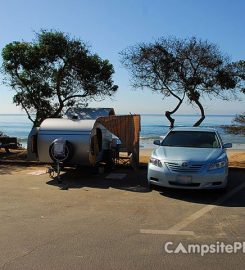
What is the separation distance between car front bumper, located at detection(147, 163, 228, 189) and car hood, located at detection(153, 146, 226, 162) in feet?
1.05

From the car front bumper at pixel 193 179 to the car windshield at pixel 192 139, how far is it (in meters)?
1.50

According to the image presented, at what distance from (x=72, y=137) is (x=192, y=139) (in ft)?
10.2

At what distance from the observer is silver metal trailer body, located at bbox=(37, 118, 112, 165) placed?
12.1 metres

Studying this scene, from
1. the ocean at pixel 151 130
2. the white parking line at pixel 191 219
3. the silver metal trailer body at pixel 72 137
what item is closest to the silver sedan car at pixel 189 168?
the white parking line at pixel 191 219

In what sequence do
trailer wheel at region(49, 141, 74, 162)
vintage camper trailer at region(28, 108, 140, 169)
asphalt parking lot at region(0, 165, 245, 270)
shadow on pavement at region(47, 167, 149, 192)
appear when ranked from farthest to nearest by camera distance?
vintage camper trailer at region(28, 108, 140, 169) < trailer wheel at region(49, 141, 74, 162) < shadow on pavement at region(47, 167, 149, 192) < asphalt parking lot at region(0, 165, 245, 270)

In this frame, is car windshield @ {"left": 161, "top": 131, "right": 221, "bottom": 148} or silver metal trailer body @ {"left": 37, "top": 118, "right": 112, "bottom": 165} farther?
silver metal trailer body @ {"left": 37, "top": 118, "right": 112, "bottom": 165}

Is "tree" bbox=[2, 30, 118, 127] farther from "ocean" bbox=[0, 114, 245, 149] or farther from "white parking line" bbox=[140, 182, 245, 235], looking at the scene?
"white parking line" bbox=[140, 182, 245, 235]

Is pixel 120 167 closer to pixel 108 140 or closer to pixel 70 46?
pixel 108 140

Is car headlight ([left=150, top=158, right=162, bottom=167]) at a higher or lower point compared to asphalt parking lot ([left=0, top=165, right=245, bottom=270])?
higher

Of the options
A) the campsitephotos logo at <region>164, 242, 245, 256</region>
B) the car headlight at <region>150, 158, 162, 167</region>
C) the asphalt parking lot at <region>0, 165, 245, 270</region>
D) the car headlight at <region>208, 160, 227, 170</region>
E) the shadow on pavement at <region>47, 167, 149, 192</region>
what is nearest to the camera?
the asphalt parking lot at <region>0, 165, 245, 270</region>

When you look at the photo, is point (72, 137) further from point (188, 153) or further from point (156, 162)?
point (188, 153)

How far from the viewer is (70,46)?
56.8ft

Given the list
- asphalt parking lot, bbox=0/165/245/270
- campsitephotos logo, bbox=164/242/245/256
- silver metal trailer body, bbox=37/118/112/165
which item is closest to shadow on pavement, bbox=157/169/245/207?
asphalt parking lot, bbox=0/165/245/270

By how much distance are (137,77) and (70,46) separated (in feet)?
9.09
